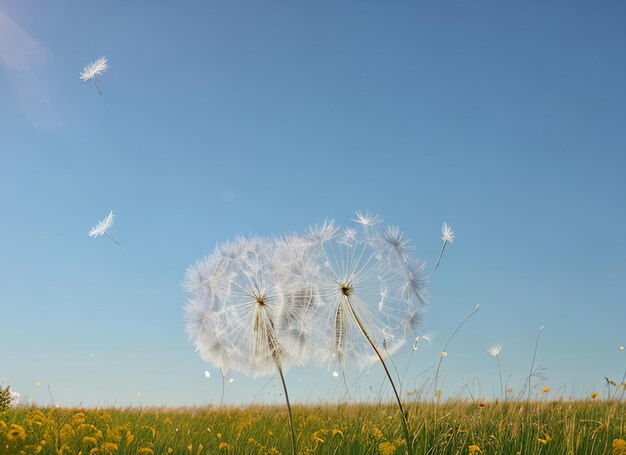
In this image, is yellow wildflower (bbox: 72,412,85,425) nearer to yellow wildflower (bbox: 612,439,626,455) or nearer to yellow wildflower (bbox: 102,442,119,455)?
yellow wildflower (bbox: 102,442,119,455)

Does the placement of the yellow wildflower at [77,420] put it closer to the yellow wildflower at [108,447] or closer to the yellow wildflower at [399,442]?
the yellow wildflower at [108,447]

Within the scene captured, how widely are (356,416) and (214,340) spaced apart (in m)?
3.47

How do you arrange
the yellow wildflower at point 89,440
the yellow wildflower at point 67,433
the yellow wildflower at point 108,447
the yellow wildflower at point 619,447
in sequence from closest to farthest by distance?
the yellow wildflower at point 619,447 → the yellow wildflower at point 108,447 → the yellow wildflower at point 89,440 → the yellow wildflower at point 67,433

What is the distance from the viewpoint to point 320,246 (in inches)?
183

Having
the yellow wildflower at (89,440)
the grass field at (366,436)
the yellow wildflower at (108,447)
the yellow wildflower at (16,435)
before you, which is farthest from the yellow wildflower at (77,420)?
the yellow wildflower at (16,435)

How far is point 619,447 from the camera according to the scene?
14.1ft

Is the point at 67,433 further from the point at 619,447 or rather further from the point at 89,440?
the point at 619,447

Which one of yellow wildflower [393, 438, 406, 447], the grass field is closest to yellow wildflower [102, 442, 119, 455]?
the grass field

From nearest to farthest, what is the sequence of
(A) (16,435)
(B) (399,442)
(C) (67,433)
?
(A) (16,435), (B) (399,442), (C) (67,433)

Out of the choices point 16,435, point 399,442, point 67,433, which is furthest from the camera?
point 67,433

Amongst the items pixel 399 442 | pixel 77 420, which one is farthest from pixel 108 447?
pixel 399 442

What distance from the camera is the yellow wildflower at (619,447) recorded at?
423 centimetres

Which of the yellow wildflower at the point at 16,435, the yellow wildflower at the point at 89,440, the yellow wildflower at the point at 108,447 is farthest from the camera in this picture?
the yellow wildflower at the point at 89,440

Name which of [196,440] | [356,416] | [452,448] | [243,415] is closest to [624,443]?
[452,448]
